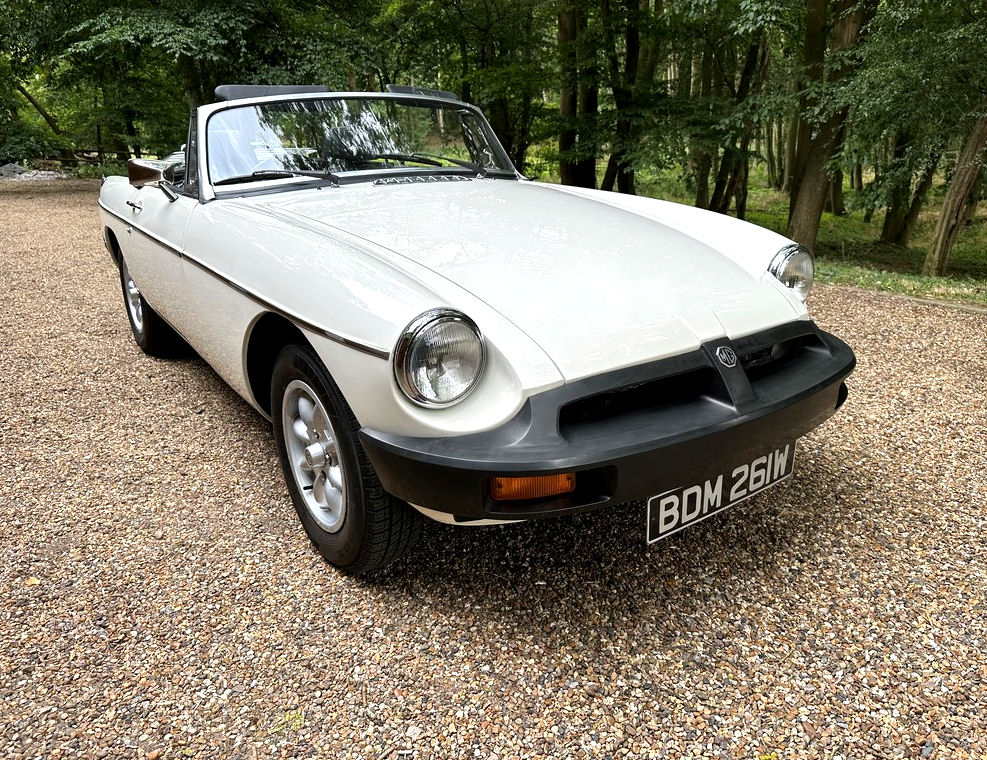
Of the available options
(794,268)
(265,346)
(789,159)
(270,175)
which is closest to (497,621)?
(265,346)

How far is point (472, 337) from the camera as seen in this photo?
1.71 metres

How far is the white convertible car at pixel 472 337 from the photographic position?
5.54 feet

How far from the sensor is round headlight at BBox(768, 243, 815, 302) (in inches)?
96.8

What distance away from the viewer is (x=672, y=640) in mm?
1895

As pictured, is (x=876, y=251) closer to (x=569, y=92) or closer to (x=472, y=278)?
(x=569, y=92)

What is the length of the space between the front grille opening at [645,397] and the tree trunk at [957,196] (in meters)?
6.34

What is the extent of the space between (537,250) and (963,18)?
702 cm

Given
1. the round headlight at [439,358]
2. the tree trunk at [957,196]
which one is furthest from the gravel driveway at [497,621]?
the tree trunk at [957,196]

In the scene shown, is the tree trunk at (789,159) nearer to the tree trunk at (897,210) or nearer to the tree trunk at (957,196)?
the tree trunk at (897,210)

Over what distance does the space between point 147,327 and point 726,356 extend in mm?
3530

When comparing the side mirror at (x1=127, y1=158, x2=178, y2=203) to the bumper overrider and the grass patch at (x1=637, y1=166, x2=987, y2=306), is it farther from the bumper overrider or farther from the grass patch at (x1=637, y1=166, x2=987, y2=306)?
the grass patch at (x1=637, y1=166, x2=987, y2=306)

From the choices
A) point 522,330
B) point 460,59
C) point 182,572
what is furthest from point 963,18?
point 460,59

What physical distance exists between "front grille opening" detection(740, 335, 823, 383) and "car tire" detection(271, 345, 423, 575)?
1.09 meters

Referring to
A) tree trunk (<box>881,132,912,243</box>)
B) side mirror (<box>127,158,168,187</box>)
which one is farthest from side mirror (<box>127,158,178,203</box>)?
tree trunk (<box>881,132,912,243</box>)
